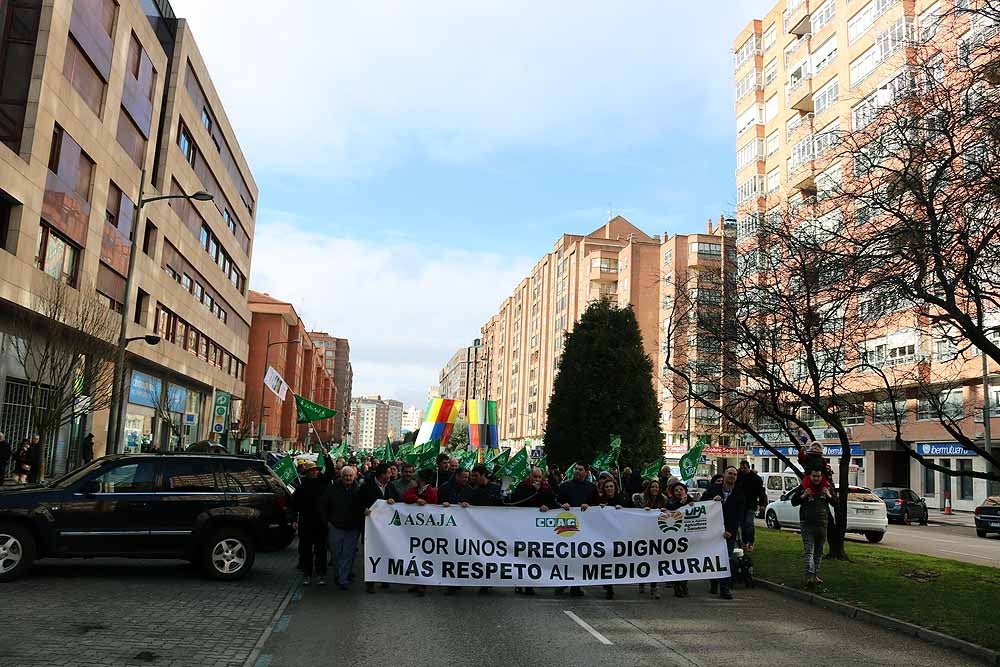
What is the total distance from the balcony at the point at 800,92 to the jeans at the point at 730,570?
4516 cm

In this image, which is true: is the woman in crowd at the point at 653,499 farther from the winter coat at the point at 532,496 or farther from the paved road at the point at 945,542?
the paved road at the point at 945,542

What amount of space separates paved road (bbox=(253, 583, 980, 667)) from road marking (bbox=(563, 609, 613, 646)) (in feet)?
0.07

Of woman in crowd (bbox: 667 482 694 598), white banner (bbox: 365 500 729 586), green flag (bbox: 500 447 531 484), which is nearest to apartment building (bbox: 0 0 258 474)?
green flag (bbox: 500 447 531 484)

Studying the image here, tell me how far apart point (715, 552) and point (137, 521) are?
8163 millimetres

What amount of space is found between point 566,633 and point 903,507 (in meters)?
28.2

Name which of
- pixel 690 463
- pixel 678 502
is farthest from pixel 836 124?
pixel 678 502

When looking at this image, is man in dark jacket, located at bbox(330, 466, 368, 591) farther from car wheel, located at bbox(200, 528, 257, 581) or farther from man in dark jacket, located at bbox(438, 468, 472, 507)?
man in dark jacket, located at bbox(438, 468, 472, 507)

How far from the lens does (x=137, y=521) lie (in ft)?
37.3

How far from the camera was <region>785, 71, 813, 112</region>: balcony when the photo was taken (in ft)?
169

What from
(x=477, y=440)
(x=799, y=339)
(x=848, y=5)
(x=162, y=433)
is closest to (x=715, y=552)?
(x=799, y=339)

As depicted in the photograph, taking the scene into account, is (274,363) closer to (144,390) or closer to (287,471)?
(144,390)

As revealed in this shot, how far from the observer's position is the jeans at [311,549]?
38.3 feet

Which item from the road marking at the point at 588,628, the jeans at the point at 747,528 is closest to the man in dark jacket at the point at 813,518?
the jeans at the point at 747,528

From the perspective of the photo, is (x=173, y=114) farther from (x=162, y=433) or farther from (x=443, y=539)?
(x=443, y=539)
